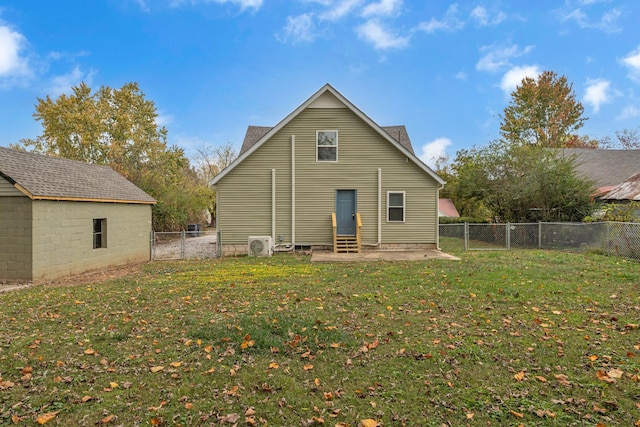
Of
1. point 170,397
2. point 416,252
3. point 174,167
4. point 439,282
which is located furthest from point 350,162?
point 174,167

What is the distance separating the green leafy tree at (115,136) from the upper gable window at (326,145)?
1323 cm

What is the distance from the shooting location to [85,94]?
29.1 m

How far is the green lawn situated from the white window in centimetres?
707

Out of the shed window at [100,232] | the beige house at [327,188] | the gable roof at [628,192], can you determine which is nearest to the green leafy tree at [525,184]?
the gable roof at [628,192]

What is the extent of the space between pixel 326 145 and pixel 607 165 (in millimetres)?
21839

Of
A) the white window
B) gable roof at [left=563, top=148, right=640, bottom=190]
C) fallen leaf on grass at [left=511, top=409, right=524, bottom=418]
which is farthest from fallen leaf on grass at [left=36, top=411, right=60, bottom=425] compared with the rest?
gable roof at [left=563, top=148, right=640, bottom=190]

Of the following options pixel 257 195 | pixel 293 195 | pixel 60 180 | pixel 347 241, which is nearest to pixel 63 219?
pixel 60 180

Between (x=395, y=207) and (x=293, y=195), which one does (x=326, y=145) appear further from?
(x=395, y=207)

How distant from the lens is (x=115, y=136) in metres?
27.6

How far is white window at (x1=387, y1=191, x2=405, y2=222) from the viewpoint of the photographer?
1415cm

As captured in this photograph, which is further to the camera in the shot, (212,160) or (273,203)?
(212,160)

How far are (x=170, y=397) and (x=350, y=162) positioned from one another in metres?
11.9

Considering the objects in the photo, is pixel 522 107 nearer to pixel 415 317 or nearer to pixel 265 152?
pixel 265 152

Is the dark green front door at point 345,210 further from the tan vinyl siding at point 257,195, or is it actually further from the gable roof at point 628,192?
the gable roof at point 628,192
